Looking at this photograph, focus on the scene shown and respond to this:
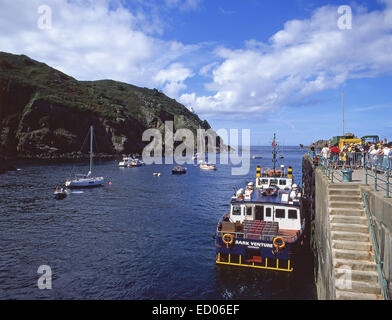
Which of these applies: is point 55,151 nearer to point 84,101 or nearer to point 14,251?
point 84,101

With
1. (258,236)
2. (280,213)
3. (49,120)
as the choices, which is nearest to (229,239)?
(258,236)

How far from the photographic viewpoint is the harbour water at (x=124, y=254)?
19.0 metres

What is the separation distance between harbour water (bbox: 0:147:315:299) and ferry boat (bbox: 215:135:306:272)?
35.2 inches

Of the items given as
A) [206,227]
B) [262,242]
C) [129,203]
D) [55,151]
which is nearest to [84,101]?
[55,151]

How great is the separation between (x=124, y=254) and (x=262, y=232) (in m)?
12.5

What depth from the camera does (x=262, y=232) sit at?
68.1 feet

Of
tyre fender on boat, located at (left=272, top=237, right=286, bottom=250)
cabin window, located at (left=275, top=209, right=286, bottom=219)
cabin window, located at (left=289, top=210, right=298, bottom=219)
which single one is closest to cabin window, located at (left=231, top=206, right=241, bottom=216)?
cabin window, located at (left=275, top=209, right=286, bottom=219)

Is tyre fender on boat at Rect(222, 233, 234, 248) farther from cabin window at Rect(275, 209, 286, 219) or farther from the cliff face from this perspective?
the cliff face

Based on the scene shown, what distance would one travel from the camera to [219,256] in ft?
71.8

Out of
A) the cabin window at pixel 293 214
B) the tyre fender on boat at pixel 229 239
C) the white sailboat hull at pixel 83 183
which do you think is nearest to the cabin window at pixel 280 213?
the cabin window at pixel 293 214

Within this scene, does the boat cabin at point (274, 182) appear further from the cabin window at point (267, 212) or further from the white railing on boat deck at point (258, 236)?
the white railing on boat deck at point (258, 236)

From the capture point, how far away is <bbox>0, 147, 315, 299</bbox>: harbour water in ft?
62.4

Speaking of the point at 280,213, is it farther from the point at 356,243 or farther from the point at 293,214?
the point at 356,243
